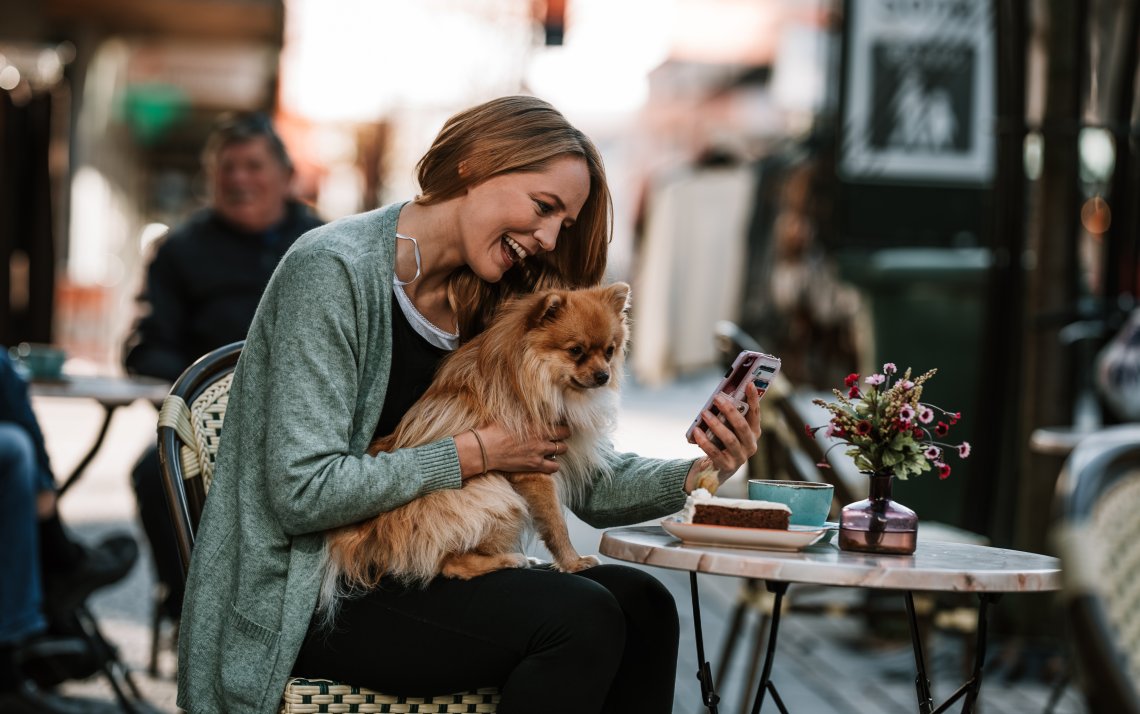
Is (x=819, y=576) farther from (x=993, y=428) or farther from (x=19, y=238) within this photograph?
(x=19, y=238)

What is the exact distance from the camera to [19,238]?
7855mm

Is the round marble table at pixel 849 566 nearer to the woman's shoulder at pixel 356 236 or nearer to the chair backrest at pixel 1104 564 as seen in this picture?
the chair backrest at pixel 1104 564

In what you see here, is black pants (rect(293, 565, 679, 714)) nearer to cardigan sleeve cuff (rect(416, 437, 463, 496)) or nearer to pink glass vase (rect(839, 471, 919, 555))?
cardigan sleeve cuff (rect(416, 437, 463, 496))

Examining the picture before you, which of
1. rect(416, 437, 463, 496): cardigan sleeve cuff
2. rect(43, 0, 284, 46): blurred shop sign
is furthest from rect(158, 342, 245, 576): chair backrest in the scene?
rect(43, 0, 284, 46): blurred shop sign

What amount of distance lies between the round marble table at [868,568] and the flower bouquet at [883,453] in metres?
0.04

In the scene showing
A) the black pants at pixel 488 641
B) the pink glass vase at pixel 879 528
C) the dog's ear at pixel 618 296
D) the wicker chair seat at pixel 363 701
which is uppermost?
the dog's ear at pixel 618 296

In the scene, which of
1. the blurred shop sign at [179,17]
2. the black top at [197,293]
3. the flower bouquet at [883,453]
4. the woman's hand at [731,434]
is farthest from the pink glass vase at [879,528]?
the blurred shop sign at [179,17]

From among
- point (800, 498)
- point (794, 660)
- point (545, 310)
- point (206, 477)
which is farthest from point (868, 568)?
point (794, 660)

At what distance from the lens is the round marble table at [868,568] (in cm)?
226

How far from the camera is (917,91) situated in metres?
6.96

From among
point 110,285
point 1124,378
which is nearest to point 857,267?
point 1124,378

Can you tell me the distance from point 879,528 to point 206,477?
1343 millimetres

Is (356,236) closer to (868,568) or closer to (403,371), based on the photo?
(403,371)

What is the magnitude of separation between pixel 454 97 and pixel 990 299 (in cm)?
760
